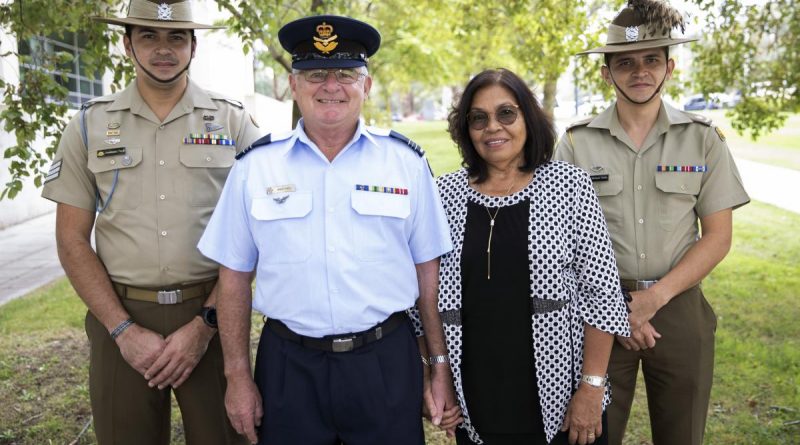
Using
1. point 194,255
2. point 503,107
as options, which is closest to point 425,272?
point 503,107

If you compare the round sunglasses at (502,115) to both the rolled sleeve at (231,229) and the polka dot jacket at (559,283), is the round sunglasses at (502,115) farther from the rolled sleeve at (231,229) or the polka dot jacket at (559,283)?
the rolled sleeve at (231,229)

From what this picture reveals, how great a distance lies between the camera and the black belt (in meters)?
2.44

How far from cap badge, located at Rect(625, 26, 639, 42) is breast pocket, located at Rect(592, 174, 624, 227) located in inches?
23.5

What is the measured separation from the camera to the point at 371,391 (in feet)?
7.99

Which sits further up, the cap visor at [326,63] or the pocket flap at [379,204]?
the cap visor at [326,63]

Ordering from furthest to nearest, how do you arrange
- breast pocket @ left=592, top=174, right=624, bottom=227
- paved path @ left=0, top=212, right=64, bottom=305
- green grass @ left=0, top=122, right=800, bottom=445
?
paved path @ left=0, top=212, right=64, bottom=305, green grass @ left=0, top=122, right=800, bottom=445, breast pocket @ left=592, top=174, right=624, bottom=227

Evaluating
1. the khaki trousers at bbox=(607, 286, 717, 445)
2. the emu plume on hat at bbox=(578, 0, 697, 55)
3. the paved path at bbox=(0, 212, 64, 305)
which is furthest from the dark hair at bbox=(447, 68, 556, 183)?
the paved path at bbox=(0, 212, 64, 305)

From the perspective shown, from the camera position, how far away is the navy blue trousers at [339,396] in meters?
2.43

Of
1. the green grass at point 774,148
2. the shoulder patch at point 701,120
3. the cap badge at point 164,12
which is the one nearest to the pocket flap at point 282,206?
the cap badge at point 164,12

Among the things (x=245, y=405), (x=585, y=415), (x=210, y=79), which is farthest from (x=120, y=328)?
(x=210, y=79)

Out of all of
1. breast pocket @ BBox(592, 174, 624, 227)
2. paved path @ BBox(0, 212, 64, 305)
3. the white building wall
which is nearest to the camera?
breast pocket @ BBox(592, 174, 624, 227)

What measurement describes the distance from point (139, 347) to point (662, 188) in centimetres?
230

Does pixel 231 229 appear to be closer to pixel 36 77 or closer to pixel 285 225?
pixel 285 225

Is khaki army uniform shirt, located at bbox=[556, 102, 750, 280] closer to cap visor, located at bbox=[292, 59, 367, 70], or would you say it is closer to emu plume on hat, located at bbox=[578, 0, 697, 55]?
emu plume on hat, located at bbox=[578, 0, 697, 55]
